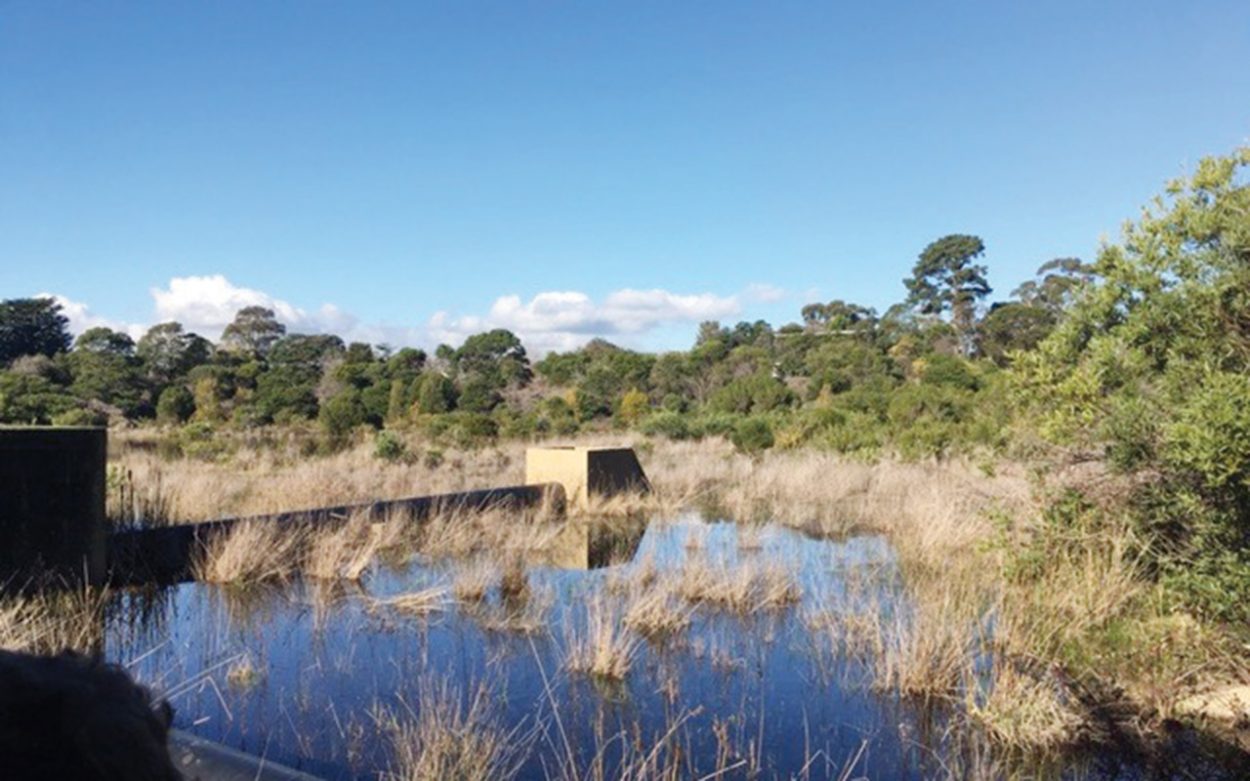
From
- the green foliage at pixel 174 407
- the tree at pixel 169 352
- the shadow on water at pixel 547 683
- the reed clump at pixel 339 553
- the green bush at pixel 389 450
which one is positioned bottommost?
the shadow on water at pixel 547 683

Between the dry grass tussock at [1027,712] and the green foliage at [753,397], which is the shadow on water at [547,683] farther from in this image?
the green foliage at [753,397]

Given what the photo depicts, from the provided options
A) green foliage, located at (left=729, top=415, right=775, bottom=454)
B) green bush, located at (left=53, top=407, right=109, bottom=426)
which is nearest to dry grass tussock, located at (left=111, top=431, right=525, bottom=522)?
green bush, located at (left=53, top=407, right=109, bottom=426)

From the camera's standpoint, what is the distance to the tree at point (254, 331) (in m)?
40.6

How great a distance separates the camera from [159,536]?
288 inches

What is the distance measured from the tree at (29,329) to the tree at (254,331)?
982 cm

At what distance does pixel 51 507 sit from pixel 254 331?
37.2 metres

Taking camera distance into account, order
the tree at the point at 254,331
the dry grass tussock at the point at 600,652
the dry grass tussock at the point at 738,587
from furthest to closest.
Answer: the tree at the point at 254,331 → the dry grass tussock at the point at 738,587 → the dry grass tussock at the point at 600,652

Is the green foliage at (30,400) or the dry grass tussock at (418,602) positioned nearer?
the dry grass tussock at (418,602)

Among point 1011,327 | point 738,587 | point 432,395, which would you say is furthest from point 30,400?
point 1011,327

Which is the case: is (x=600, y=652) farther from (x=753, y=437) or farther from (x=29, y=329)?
(x=29, y=329)

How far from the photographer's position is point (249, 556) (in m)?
7.30

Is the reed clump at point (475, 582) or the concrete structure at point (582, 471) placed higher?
the concrete structure at point (582, 471)

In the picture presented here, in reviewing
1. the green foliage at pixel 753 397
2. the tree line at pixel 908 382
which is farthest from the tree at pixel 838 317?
the green foliage at pixel 753 397

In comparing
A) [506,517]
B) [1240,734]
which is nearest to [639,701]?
[1240,734]
